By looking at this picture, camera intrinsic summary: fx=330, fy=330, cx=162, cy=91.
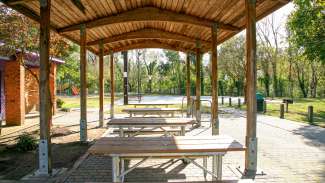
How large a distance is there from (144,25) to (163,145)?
22.5 ft

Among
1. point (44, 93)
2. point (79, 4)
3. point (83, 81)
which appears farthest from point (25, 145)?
point (79, 4)

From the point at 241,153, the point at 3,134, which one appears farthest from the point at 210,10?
the point at 3,134

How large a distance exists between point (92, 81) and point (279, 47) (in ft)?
89.4

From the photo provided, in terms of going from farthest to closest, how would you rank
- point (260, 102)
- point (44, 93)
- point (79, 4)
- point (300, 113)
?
point (260, 102)
point (300, 113)
point (79, 4)
point (44, 93)

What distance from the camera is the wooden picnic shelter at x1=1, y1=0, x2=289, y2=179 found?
567 centimetres

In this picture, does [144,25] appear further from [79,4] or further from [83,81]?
[79,4]

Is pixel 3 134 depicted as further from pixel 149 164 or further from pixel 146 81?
pixel 146 81

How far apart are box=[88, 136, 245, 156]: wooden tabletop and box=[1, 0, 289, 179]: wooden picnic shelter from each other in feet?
3.69

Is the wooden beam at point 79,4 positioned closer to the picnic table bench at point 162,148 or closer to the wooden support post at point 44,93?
the wooden support post at point 44,93

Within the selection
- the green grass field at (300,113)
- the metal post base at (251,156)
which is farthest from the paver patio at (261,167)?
the green grass field at (300,113)

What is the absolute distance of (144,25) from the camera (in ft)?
35.8

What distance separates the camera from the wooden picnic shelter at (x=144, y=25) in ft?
18.6

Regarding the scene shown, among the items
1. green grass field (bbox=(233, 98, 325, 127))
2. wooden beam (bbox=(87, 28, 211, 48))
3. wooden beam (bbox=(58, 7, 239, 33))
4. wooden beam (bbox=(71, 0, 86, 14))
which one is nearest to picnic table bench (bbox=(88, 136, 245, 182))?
wooden beam (bbox=(71, 0, 86, 14))

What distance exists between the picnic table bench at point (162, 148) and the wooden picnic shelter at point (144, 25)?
1107 mm
